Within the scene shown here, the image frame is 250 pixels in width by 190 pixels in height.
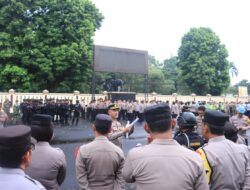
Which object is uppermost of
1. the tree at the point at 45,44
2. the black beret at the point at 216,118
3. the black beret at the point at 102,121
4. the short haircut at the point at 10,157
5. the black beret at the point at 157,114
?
the tree at the point at 45,44

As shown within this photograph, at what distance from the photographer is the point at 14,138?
6.87ft

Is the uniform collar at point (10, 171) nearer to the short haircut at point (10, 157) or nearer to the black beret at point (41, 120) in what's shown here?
the short haircut at point (10, 157)

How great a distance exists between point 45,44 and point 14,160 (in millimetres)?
30448

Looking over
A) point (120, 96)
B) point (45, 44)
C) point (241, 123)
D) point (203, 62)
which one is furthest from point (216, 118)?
point (203, 62)

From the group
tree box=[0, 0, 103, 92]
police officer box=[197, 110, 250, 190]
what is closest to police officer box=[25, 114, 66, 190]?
police officer box=[197, 110, 250, 190]

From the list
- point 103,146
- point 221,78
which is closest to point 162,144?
point 103,146

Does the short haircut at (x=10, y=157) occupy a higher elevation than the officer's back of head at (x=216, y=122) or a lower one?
lower

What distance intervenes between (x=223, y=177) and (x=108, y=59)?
81.2 feet

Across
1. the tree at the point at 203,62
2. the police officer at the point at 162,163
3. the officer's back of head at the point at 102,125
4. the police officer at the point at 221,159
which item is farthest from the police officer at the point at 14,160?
the tree at the point at 203,62

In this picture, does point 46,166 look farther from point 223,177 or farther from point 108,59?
point 108,59

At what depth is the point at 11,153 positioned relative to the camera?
2.08 m

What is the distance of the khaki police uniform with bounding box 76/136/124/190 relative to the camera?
377 cm

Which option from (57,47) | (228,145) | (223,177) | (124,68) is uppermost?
(57,47)

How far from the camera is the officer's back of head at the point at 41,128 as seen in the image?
3549 mm
